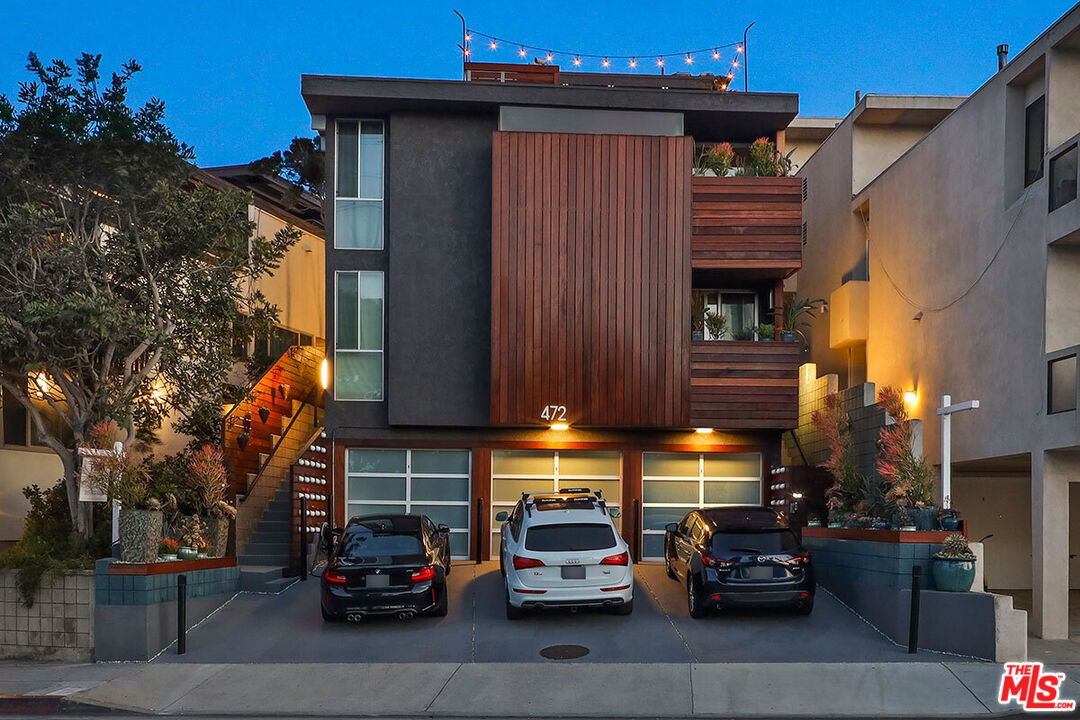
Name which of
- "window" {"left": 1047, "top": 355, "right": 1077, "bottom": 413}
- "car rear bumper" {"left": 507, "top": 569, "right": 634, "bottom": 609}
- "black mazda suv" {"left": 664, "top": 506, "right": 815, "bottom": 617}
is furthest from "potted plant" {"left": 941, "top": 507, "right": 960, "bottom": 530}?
"car rear bumper" {"left": 507, "top": 569, "right": 634, "bottom": 609}

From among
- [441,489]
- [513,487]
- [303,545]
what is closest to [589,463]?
[513,487]

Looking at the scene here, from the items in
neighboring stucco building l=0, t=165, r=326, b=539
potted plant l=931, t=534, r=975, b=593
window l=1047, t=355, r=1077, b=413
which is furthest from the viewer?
neighboring stucco building l=0, t=165, r=326, b=539

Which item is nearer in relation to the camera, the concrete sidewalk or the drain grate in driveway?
the concrete sidewalk

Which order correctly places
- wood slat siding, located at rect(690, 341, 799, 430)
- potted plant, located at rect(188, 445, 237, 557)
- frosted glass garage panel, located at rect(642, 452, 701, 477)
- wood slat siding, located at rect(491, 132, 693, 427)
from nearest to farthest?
potted plant, located at rect(188, 445, 237, 557) → wood slat siding, located at rect(491, 132, 693, 427) → wood slat siding, located at rect(690, 341, 799, 430) → frosted glass garage panel, located at rect(642, 452, 701, 477)

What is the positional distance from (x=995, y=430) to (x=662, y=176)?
305 inches

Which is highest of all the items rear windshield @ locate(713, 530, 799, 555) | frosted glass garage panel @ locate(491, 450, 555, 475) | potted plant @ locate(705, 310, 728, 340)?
potted plant @ locate(705, 310, 728, 340)

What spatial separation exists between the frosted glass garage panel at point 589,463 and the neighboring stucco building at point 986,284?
6190 mm

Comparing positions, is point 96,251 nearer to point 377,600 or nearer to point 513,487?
point 377,600

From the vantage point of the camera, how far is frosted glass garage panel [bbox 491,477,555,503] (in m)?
21.1

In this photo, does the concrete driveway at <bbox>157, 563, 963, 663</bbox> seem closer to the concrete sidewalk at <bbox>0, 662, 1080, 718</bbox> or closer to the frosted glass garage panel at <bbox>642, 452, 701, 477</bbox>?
the concrete sidewalk at <bbox>0, 662, 1080, 718</bbox>

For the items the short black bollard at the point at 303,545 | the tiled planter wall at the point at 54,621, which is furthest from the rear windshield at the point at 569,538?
the tiled planter wall at the point at 54,621

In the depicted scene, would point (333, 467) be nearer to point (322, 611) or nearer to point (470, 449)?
point (470, 449)

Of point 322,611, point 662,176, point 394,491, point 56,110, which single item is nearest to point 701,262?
point 662,176

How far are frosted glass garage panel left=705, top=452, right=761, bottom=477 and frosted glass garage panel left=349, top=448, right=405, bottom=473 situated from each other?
6410mm
